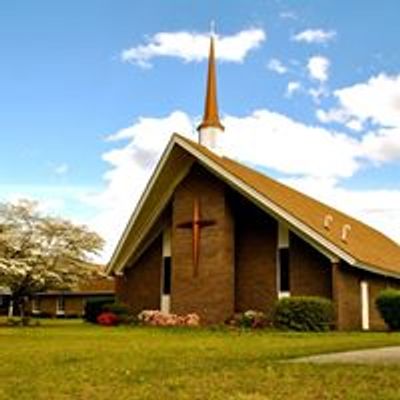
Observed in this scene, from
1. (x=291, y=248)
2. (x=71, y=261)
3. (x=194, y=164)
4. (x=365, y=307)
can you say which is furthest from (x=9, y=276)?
(x=365, y=307)

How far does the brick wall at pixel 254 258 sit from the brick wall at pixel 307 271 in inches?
32.3

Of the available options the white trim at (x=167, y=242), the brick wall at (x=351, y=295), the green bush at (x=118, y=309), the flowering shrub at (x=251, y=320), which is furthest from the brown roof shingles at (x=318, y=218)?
the green bush at (x=118, y=309)

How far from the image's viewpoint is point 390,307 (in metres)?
23.9

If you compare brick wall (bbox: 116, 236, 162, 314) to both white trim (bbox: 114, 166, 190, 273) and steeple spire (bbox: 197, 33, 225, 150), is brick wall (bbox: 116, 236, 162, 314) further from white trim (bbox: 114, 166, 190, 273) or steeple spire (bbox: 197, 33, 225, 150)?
steeple spire (bbox: 197, 33, 225, 150)

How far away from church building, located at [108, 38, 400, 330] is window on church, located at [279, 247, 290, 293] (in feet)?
0.12

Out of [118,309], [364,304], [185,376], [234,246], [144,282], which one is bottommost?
[185,376]

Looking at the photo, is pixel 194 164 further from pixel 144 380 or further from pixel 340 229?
pixel 144 380

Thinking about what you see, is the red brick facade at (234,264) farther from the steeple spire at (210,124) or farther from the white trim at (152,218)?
the steeple spire at (210,124)

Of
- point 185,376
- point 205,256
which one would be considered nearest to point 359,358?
point 185,376

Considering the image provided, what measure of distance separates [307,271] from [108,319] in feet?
25.0

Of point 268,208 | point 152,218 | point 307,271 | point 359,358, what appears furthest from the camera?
point 152,218

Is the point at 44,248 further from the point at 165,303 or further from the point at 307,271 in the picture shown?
the point at 307,271

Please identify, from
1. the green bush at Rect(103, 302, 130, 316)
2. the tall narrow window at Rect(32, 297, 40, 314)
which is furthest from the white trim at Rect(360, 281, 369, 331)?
the tall narrow window at Rect(32, 297, 40, 314)

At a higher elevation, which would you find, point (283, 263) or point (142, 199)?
point (142, 199)
